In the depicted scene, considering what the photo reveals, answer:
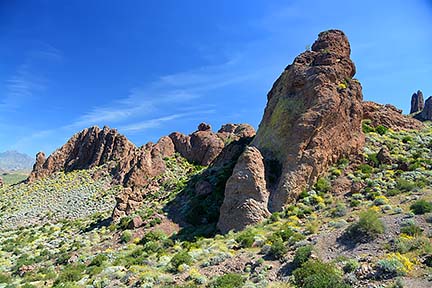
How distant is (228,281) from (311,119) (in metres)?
15.7

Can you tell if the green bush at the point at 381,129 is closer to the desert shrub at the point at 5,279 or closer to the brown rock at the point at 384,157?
the brown rock at the point at 384,157

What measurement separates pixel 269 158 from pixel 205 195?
7.47m

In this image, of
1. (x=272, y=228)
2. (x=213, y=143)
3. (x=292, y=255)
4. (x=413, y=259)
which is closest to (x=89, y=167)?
(x=213, y=143)

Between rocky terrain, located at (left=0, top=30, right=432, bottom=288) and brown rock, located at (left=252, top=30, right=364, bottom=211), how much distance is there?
0.35 ft

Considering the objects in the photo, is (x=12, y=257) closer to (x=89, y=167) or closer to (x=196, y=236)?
(x=196, y=236)

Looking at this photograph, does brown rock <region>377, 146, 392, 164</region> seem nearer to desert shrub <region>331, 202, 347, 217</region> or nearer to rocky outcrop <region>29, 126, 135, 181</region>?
desert shrub <region>331, 202, 347, 217</region>

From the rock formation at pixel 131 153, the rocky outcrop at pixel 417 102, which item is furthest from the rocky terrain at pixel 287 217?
the rocky outcrop at pixel 417 102

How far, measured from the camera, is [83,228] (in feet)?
109

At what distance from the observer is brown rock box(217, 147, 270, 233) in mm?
20719

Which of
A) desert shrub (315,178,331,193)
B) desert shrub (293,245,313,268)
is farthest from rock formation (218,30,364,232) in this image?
desert shrub (293,245,313,268)

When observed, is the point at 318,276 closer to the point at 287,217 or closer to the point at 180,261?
the point at 180,261

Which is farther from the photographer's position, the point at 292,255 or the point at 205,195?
the point at 205,195

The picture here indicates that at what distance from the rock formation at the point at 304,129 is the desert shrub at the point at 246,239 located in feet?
6.00

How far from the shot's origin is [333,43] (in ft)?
97.9
